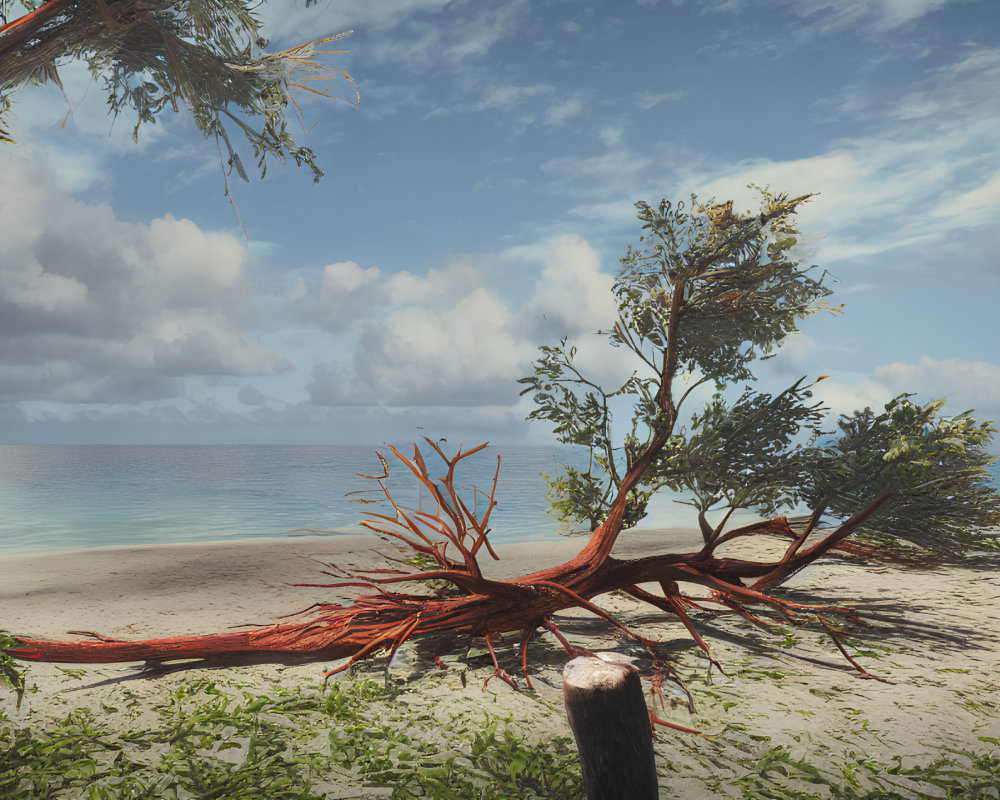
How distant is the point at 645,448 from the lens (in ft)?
26.2

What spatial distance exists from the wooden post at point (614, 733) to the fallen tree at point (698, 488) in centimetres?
175

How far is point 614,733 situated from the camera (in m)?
2.44

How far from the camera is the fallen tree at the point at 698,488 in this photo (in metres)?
4.59

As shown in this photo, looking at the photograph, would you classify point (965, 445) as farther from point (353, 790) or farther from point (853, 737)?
point (353, 790)

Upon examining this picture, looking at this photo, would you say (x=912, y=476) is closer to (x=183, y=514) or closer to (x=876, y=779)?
(x=876, y=779)

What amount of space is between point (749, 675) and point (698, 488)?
4051 mm

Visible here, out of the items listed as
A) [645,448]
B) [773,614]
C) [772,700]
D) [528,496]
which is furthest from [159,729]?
[528,496]

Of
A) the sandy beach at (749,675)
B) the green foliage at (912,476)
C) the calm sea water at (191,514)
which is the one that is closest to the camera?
the sandy beach at (749,675)

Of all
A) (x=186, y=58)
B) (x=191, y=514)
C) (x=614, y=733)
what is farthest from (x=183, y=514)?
(x=614, y=733)

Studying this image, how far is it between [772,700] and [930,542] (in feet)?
12.0

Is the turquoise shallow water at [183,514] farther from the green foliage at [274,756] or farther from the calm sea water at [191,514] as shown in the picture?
the green foliage at [274,756]

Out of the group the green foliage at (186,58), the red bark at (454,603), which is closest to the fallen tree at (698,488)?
the red bark at (454,603)

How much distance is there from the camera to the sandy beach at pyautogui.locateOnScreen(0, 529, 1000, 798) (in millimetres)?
3324

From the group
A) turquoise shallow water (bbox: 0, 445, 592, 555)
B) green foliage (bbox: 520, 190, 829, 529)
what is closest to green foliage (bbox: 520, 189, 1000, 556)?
green foliage (bbox: 520, 190, 829, 529)
